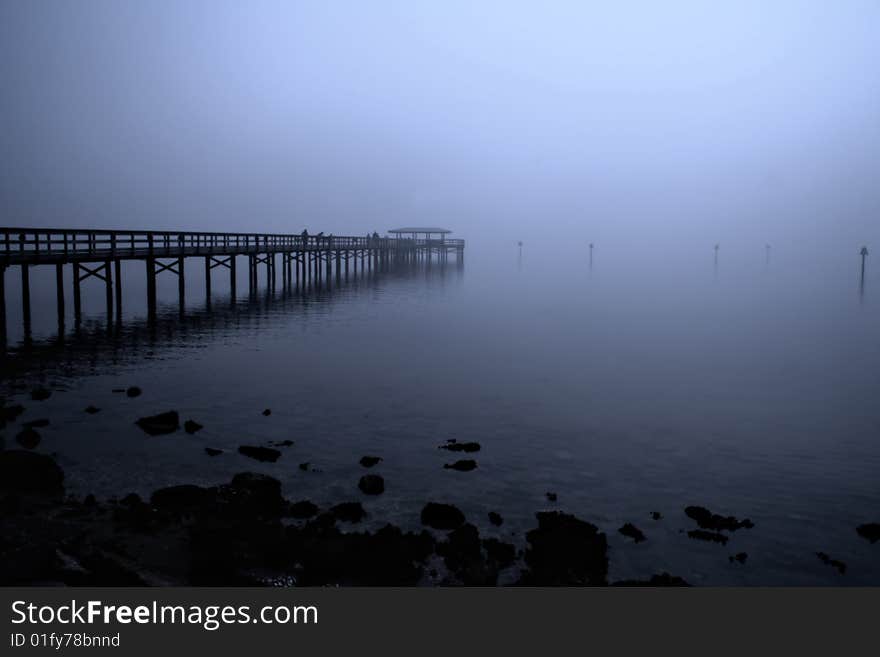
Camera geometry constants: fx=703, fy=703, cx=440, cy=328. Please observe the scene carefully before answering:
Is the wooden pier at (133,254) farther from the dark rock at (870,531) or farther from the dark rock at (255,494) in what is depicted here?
the dark rock at (870,531)

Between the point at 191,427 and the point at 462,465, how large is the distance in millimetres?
5482

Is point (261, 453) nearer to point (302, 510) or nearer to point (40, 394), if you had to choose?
point (302, 510)

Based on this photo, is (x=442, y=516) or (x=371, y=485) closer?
(x=442, y=516)

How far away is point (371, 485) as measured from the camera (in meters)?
10.8

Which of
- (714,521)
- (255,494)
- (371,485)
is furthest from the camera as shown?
(371,485)

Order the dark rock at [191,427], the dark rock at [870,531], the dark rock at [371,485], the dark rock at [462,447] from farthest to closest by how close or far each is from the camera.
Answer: the dark rock at [191,427], the dark rock at [462,447], the dark rock at [371,485], the dark rock at [870,531]

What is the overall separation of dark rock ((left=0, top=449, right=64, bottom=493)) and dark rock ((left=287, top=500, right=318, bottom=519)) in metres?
3.51

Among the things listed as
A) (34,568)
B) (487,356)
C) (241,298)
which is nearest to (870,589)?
(34,568)

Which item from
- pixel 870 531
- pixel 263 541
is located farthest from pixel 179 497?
pixel 870 531

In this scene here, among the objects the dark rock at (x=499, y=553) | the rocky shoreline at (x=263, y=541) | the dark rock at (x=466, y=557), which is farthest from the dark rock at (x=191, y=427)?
the dark rock at (x=499, y=553)

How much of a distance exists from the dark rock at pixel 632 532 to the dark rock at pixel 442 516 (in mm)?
2212

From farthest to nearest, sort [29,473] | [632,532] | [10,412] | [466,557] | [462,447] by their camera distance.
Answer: [10,412] → [462,447] → [29,473] → [632,532] → [466,557]

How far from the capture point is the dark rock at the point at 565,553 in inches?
319

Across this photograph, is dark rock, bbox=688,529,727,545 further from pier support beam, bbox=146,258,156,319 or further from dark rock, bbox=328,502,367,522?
pier support beam, bbox=146,258,156,319
